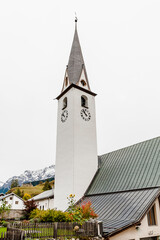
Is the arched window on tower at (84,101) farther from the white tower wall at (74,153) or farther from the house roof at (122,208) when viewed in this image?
the house roof at (122,208)

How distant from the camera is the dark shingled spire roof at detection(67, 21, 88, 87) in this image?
25.2 m

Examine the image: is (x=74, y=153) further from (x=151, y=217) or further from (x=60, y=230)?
(x=60, y=230)

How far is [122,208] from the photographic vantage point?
1264cm

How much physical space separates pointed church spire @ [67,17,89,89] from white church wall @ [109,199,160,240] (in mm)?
17340

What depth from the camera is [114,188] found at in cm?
1628

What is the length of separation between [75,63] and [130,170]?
1668cm

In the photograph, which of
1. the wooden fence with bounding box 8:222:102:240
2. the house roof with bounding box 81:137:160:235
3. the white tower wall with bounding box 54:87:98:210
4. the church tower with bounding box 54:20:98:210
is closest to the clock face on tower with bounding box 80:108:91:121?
the church tower with bounding box 54:20:98:210

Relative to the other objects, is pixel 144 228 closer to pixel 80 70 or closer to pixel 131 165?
pixel 131 165

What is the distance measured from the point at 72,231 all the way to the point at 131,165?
9.24 metres

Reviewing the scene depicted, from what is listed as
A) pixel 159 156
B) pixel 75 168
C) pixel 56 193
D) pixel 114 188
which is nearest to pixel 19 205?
pixel 56 193

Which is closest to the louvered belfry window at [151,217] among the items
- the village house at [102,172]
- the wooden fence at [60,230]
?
the village house at [102,172]

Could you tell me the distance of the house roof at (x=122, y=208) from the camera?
35.0 feet

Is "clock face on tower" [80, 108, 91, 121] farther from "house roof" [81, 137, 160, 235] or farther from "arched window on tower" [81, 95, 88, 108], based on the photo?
"house roof" [81, 137, 160, 235]

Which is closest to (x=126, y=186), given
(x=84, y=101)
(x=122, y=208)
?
(x=122, y=208)
